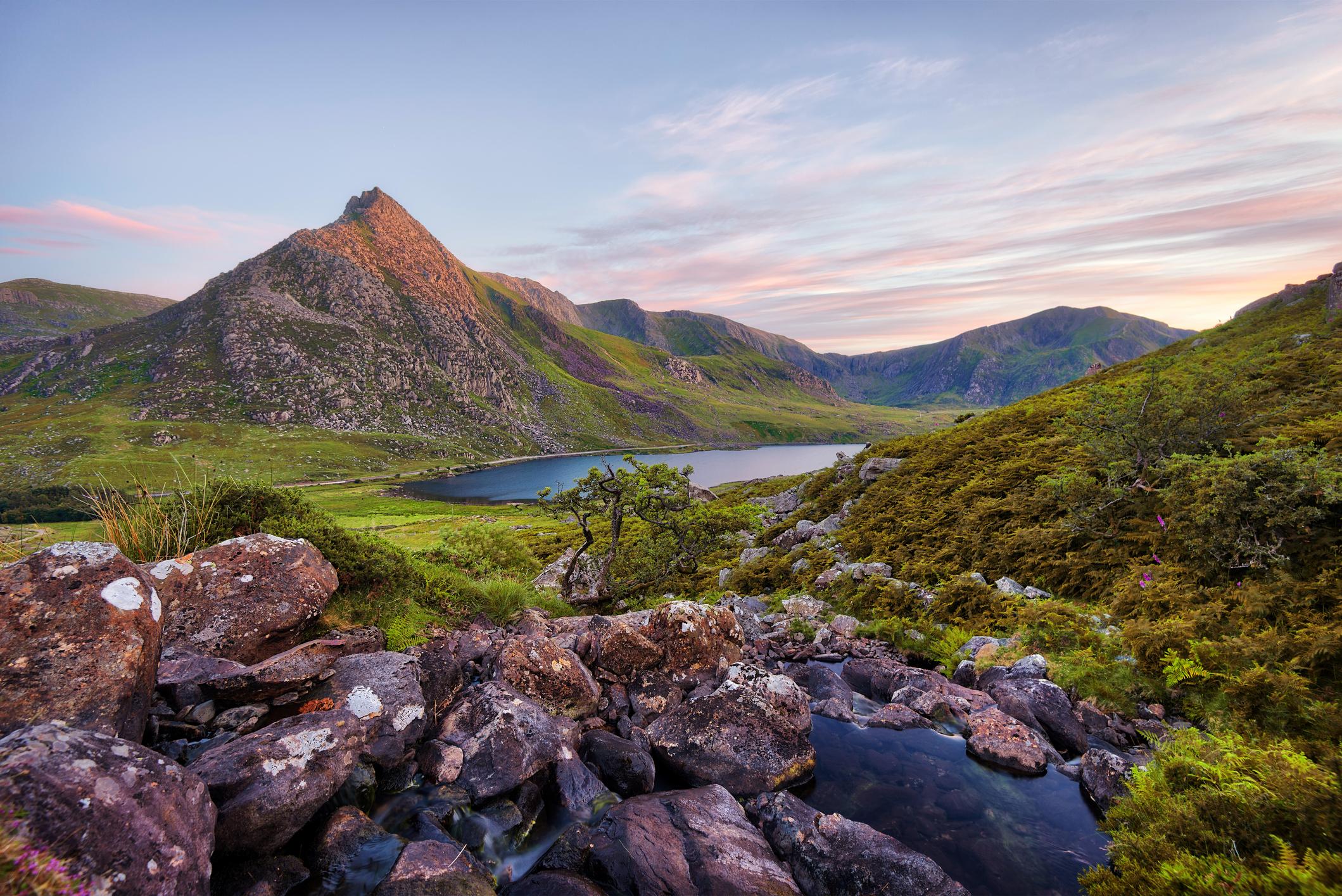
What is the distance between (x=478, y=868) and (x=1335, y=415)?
22.9m

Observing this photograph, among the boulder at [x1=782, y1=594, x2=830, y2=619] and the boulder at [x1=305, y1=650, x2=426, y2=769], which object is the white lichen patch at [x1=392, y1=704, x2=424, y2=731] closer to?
the boulder at [x1=305, y1=650, x2=426, y2=769]

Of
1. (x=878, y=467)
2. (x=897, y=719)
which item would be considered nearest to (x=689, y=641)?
(x=897, y=719)

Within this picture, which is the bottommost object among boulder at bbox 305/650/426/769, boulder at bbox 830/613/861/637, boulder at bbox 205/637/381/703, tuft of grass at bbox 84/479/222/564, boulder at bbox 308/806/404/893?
boulder at bbox 830/613/861/637

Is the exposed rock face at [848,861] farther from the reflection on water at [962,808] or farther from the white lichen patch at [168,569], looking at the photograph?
the white lichen patch at [168,569]

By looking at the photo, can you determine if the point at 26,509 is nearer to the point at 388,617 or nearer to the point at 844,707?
the point at 388,617

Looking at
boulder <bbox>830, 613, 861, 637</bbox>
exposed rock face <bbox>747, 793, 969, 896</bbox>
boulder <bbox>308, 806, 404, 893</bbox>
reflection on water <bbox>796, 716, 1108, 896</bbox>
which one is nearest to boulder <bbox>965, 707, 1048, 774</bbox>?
reflection on water <bbox>796, 716, 1108, 896</bbox>

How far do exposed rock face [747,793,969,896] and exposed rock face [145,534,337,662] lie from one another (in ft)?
32.7

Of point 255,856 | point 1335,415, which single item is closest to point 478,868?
point 255,856

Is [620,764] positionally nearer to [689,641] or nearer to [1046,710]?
[689,641]

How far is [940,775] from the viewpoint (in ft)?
33.3

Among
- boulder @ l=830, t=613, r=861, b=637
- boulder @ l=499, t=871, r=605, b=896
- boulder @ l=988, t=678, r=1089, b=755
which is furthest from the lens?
boulder @ l=830, t=613, r=861, b=637

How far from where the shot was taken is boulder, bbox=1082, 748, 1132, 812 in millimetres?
8742

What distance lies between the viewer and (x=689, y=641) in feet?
42.7

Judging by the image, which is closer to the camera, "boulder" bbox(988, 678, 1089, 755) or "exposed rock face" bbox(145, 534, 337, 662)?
"exposed rock face" bbox(145, 534, 337, 662)
